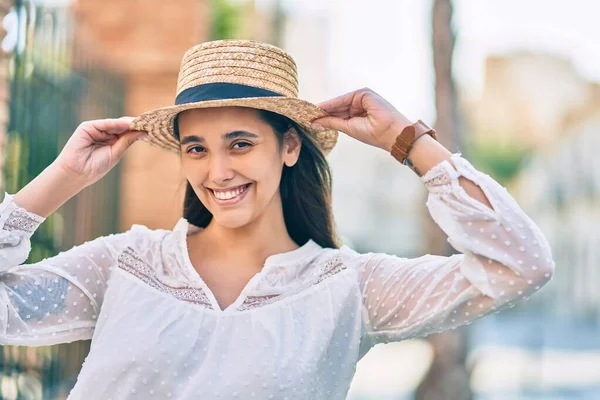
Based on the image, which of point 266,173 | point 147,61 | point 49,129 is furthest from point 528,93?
point 266,173

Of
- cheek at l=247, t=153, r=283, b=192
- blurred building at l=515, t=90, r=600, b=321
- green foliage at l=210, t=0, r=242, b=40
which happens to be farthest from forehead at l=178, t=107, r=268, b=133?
blurred building at l=515, t=90, r=600, b=321

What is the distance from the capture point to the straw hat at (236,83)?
2543mm

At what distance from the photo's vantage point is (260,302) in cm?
259

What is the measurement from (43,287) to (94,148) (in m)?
0.45

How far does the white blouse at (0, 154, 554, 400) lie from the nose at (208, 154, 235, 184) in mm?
309

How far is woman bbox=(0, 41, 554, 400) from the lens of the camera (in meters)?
2.36

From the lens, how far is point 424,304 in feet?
8.06

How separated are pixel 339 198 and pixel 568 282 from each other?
12047 mm

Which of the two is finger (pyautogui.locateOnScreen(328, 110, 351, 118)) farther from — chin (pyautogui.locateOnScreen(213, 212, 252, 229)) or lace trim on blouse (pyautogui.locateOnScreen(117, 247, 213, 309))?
lace trim on blouse (pyautogui.locateOnScreen(117, 247, 213, 309))

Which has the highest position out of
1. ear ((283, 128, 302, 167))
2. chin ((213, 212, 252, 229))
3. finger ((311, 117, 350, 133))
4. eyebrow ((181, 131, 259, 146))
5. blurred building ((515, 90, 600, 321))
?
finger ((311, 117, 350, 133))

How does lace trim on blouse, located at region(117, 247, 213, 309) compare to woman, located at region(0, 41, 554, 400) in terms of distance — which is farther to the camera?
lace trim on blouse, located at region(117, 247, 213, 309)

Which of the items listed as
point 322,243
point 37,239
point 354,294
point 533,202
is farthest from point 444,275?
point 533,202

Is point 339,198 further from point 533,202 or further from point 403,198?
point 533,202

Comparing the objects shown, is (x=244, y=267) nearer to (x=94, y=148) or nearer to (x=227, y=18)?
(x=94, y=148)
